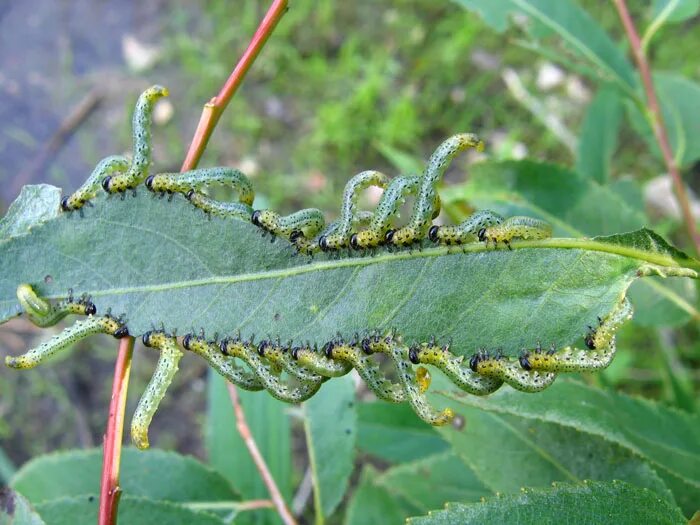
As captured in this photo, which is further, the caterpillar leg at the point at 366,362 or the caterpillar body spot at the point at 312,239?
the caterpillar body spot at the point at 312,239

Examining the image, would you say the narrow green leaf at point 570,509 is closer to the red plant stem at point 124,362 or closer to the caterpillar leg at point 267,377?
the caterpillar leg at point 267,377

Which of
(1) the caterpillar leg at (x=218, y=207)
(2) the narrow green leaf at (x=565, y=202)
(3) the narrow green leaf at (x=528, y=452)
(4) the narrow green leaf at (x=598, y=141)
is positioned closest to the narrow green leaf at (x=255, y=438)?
(3) the narrow green leaf at (x=528, y=452)

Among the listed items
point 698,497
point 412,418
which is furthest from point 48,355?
point 698,497

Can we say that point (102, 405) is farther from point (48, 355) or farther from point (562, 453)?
point (562, 453)

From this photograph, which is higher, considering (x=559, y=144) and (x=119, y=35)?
(x=119, y=35)

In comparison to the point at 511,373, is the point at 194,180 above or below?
above

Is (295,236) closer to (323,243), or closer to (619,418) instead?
(323,243)

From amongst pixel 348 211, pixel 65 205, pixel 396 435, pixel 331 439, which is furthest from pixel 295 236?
pixel 396 435
